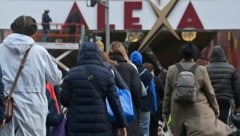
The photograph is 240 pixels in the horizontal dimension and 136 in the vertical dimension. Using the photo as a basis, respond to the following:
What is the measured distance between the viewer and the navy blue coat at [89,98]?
289 inches

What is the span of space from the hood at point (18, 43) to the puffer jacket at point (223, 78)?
14.1 ft

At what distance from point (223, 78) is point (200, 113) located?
1.51 m

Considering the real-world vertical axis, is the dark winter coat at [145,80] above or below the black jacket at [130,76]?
below

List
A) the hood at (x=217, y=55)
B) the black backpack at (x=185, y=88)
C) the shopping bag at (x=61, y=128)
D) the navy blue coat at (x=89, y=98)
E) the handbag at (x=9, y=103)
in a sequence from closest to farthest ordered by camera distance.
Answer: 1. the handbag at (x=9, y=103)
2. the navy blue coat at (x=89, y=98)
3. the shopping bag at (x=61, y=128)
4. the black backpack at (x=185, y=88)
5. the hood at (x=217, y=55)

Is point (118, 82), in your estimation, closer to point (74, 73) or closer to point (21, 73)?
point (74, 73)

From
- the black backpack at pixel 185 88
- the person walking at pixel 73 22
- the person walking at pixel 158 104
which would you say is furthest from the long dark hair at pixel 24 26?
the person walking at pixel 73 22

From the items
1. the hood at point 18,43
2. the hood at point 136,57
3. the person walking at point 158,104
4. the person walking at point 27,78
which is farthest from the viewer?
the person walking at point 158,104

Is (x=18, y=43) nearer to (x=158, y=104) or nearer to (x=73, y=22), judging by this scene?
(x=158, y=104)

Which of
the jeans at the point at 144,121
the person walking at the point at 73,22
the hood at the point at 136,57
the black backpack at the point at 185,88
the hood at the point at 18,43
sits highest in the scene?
the hood at the point at 18,43

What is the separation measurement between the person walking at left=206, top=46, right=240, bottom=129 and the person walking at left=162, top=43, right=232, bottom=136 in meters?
1.21

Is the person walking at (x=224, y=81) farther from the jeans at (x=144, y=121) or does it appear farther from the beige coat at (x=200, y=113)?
the jeans at (x=144, y=121)

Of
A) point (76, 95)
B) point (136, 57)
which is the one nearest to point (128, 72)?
point (136, 57)

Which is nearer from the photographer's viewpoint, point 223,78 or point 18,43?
point 18,43

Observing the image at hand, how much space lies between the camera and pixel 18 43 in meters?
6.76
